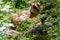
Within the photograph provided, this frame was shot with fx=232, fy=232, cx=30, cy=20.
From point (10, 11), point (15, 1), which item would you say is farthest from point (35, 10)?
point (15, 1)

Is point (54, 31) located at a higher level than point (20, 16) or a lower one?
higher

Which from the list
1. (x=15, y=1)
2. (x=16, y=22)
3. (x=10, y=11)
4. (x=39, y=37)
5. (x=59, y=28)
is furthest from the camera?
(x=10, y=11)

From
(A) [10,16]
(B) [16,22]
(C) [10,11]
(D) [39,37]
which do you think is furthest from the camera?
(C) [10,11]

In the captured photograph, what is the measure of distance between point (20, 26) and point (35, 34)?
2464 millimetres

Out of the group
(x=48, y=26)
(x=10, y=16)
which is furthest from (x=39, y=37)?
(x=10, y=16)

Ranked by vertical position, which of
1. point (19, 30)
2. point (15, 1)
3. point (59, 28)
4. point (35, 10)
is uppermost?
Result: point (15, 1)

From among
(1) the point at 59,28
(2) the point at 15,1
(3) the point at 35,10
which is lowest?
(3) the point at 35,10

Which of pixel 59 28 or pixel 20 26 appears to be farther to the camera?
pixel 20 26

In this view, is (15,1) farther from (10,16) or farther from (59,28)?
(10,16)

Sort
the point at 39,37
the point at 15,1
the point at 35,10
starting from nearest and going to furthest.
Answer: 1. the point at 15,1
2. the point at 39,37
3. the point at 35,10

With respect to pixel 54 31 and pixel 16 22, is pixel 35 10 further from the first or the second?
pixel 54 31

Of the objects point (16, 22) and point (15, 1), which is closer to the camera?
point (15, 1)

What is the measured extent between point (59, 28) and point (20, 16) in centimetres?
594

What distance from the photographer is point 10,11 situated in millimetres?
12234
